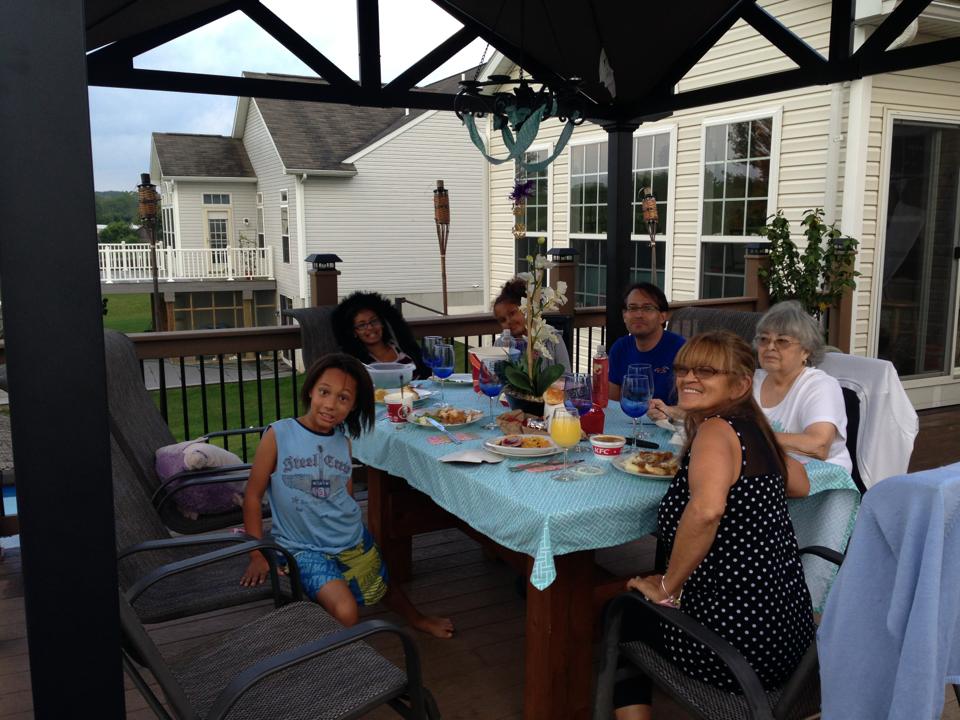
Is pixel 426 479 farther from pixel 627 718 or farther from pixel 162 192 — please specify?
pixel 162 192

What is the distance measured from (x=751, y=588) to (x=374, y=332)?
2.57 m

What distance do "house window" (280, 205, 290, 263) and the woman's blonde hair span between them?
1629 centimetres

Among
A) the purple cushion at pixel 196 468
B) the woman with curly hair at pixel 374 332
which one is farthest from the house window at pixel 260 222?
the purple cushion at pixel 196 468

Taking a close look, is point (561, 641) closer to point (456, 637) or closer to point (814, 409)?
point (456, 637)

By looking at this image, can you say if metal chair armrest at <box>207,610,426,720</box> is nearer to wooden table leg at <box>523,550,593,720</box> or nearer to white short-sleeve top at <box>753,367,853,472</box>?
wooden table leg at <box>523,550,593,720</box>

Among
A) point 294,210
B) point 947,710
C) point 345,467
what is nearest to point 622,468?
point 345,467

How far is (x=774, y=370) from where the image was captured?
283cm

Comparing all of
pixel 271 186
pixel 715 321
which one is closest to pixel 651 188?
pixel 715 321

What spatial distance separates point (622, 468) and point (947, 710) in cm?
123

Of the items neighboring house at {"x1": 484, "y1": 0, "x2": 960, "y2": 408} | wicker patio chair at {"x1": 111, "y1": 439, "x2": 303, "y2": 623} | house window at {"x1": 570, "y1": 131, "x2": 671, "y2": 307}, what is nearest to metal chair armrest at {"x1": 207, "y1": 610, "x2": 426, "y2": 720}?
wicker patio chair at {"x1": 111, "y1": 439, "x2": 303, "y2": 623}

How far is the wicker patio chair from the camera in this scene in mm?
2088

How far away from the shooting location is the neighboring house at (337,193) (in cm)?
1659

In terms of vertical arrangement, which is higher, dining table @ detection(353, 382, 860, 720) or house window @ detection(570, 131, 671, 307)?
house window @ detection(570, 131, 671, 307)

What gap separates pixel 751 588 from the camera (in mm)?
1825
